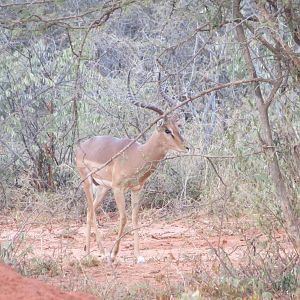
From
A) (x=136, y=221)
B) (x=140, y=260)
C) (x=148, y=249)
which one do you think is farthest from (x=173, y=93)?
(x=140, y=260)

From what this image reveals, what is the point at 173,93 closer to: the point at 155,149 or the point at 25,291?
the point at 155,149

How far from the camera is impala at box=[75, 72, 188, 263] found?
989 cm

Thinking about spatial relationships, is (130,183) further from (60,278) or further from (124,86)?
(124,86)

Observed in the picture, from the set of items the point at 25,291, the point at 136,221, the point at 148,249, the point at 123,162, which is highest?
the point at 25,291

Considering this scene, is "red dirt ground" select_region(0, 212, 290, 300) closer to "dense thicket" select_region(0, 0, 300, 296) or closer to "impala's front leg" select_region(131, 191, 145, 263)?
"impala's front leg" select_region(131, 191, 145, 263)

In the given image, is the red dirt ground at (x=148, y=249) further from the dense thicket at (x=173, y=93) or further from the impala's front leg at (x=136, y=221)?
the dense thicket at (x=173, y=93)

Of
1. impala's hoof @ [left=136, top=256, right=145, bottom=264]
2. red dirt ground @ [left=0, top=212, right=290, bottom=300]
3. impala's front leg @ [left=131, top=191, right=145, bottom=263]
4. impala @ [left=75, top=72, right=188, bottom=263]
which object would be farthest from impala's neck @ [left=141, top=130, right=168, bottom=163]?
impala's hoof @ [left=136, top=256, right=145, bottom=264]

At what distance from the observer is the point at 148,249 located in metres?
10.2

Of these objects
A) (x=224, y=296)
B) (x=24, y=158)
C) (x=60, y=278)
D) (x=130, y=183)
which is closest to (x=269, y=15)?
(x=224, y=296)

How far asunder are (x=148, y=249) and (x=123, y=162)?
1028 mm

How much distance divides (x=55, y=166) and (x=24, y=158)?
2.08 feet

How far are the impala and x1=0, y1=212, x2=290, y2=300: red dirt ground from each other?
51 centimetres

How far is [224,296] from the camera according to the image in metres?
6.41

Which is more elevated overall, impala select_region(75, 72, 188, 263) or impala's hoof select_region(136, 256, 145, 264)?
impala select_region(75, 72, 188, 263)
